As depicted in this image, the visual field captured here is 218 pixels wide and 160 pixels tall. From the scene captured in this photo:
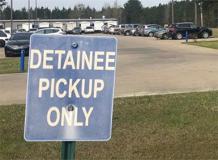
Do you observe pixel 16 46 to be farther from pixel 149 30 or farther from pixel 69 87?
pixel 149 30

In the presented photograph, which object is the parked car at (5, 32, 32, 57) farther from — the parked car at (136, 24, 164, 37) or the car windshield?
the parked car at (136, 24, 164, 37)

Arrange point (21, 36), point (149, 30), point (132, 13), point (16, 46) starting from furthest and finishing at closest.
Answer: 1. point (132, 13)
2. point (149, 30)
3. point (21, 36)
4. point (16, 46)

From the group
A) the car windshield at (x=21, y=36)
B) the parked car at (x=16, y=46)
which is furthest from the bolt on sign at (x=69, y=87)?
the car windshield at (x=21, y=36)

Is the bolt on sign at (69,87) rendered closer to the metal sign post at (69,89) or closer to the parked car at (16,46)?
the metal sign post at (69,89)

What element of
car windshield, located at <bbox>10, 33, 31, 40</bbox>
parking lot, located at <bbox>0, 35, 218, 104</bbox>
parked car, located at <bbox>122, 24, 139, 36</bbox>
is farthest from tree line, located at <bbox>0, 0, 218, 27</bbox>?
parking lot, located at <bbox>0, 35, 218, 104</bbox>

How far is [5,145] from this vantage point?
284 inches

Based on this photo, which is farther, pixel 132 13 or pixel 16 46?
pixel 132 13

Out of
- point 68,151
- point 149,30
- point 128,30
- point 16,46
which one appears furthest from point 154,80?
point 128,30

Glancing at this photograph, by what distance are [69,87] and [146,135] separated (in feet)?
14.9

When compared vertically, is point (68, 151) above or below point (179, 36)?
below

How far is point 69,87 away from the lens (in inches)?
125

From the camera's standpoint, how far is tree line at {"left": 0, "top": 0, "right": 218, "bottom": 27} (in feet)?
419

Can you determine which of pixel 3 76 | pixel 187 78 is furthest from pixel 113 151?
pixel 3 76

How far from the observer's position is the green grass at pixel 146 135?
6691mm
